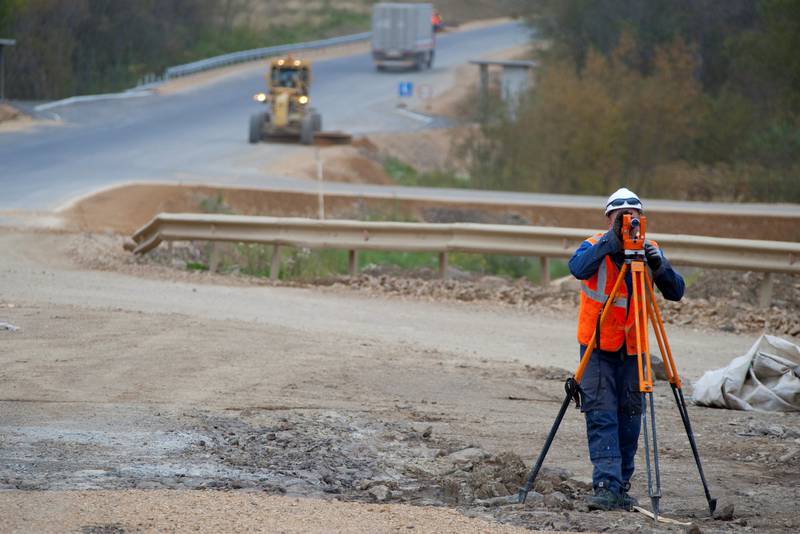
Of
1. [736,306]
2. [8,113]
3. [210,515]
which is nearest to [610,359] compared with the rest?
[210,515]

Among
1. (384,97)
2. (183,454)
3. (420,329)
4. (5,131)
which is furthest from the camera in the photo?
(384,97)

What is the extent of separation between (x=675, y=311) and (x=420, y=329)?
3.61 m

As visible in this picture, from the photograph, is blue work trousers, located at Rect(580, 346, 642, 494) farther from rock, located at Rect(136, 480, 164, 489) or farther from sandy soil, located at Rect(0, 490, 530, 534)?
rock, located at Rect(136, 480, 164, 489)

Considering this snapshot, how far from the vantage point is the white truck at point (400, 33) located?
5550 centimetres

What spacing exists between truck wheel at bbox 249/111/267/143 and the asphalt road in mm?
457

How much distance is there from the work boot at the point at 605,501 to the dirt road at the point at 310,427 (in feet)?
0.31

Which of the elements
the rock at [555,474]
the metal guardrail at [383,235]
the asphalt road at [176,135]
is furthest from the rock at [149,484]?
the asphalt road at [176,135]

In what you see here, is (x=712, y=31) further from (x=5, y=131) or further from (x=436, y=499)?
(x=436, y=499)

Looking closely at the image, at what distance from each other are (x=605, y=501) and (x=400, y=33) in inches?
2010

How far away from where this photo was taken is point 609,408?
666 centimetres

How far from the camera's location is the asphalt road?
26.8 m

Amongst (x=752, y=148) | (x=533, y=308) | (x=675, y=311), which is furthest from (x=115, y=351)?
(x=752, y=148)

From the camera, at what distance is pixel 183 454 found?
7.16 metres

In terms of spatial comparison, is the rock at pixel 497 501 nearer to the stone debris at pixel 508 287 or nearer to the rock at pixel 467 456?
the rock at pixel 467 456
